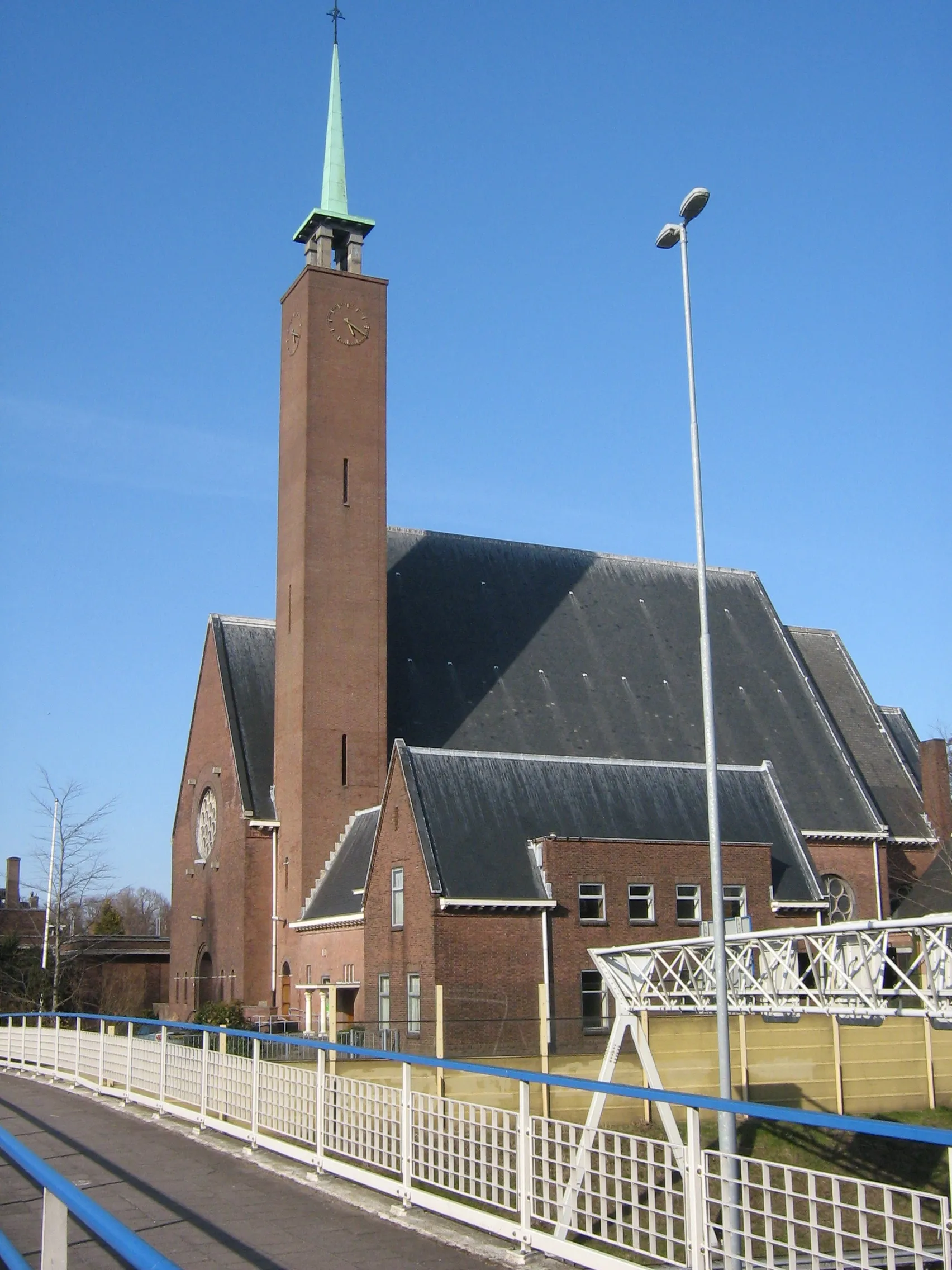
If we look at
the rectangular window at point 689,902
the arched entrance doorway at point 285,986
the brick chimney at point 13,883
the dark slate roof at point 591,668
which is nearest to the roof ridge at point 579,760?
the dark slate roof at point 591,668

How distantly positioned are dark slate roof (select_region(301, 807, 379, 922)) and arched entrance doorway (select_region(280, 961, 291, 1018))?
2.08m

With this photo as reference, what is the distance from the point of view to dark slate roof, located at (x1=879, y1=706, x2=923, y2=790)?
161 ft

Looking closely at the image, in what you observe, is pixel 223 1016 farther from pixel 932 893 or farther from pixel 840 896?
pixel 932 893

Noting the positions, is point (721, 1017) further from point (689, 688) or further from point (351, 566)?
point (689, 688)

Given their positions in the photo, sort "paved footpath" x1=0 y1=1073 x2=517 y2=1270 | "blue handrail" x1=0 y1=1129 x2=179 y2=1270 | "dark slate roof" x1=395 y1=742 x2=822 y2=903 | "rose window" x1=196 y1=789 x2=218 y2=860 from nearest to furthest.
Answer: "blue handrail" x1=0 y1=1129 x2=179 y2=1270, "paved footpath" x1=0 y1=1073 x2=517 y2=1270, "dark slate roof" x1=395 y1=742 x2=822 y2=903, "rose window" x1=196 y1=789 x2=218 y2=860

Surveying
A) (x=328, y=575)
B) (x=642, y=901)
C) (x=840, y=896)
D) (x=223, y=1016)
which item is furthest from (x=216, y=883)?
(x=840, y=896)

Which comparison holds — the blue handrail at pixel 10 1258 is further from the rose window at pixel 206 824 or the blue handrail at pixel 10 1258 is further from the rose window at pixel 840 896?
the rose window at pixel 840 896

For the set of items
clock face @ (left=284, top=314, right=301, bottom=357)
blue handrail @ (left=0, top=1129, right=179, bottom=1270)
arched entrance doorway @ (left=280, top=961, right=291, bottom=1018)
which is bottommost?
arched entrance doorway @ (left=280, top=961, right=291, bottom=1018)

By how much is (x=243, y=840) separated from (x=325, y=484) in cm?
1098

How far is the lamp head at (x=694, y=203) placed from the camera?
54.2 feet

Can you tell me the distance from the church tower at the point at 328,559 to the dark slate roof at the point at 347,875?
393 millimetres

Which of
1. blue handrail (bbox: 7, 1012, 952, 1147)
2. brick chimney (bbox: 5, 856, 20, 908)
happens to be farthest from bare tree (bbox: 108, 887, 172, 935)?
blue handrail (bbox: 7, 1012, 952, 1147)

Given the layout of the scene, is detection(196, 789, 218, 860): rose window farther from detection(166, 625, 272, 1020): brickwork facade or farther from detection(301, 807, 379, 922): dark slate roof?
detection(301, 807, 379, 922): dark slate roof

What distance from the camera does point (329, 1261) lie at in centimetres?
829
